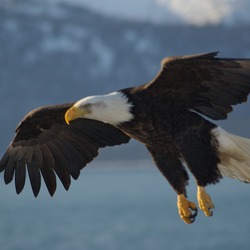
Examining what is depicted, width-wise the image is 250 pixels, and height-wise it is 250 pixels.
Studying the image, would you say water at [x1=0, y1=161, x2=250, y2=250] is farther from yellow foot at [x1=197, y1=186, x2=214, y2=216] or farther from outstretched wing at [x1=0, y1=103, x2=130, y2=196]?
yellow foot at [x1=197, y1=186, x2=214, y2=216]

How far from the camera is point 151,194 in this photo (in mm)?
74062

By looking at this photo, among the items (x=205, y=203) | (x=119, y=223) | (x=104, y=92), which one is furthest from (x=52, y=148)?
(x=104, y=92)

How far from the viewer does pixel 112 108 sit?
21.9 feet

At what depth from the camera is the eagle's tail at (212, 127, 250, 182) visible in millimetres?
6766

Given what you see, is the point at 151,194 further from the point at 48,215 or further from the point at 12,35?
the point at 12,35

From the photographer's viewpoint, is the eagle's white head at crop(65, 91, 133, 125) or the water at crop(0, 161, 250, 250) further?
the water at crop(0, 161, 250, 250)

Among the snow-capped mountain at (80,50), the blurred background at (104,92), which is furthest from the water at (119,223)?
the snow-capped mountain at (80,50)

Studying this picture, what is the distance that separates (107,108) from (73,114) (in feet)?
0.85

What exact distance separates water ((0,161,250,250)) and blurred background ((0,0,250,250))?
76 mm

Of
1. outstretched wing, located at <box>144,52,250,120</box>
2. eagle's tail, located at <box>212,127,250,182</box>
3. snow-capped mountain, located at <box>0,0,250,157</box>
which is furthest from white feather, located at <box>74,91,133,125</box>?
snow-capped mountain, located at <box>0,0,250,157</box>

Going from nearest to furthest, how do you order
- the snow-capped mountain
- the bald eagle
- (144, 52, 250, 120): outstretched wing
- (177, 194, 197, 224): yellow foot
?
(144, 52, 250, 120): outstretched wing, the bald eagle, (177, 194, 197, 224): yellow foot, the snow-capped mountain

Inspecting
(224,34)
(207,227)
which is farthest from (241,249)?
(224,34)

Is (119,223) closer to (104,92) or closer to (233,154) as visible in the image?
(233,154)

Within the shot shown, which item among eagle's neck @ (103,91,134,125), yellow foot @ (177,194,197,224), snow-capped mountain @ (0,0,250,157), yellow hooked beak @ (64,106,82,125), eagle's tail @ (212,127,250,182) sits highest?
snow-capped mountain @ (0,0,250,157)
